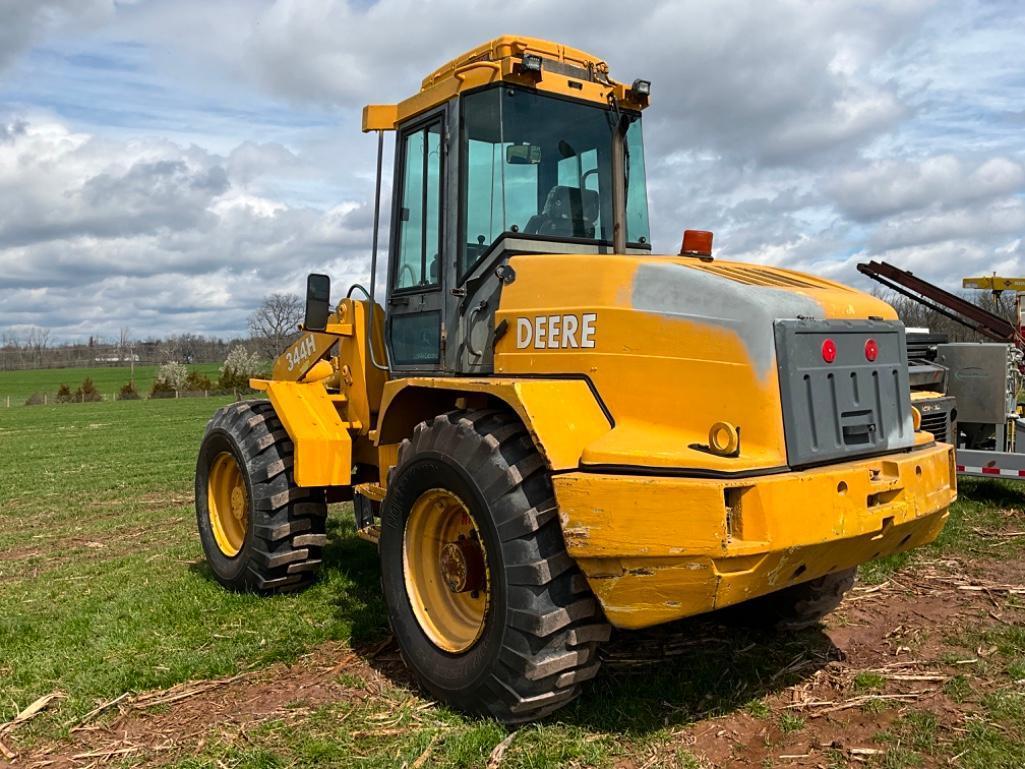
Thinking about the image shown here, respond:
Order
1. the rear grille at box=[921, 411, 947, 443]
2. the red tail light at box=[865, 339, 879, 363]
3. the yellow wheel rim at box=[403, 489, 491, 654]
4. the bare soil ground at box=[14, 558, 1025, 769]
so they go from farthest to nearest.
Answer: the rear grille at box=[921, 411, 947, 443] < the yellow wheel rim at box=[403, 489, 491, 654] < the red tail light at box=[865, 339, 879, 363] < the bare soil ground at box=[14, 558, 1025, 769]

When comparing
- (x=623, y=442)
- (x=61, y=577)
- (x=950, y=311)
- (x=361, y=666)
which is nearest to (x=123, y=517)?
(x=61, y=577)

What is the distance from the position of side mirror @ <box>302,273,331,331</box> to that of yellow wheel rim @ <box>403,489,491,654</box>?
190cm

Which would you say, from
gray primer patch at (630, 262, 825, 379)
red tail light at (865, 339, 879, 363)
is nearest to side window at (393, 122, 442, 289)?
gray primer patch at (630, 262, 825, 379)

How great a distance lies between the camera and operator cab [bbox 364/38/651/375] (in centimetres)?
486

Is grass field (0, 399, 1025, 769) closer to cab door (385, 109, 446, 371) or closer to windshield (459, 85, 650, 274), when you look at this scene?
cab door (385, 109, 446, 371)

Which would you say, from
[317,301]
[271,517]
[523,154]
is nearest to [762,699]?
[523,154]

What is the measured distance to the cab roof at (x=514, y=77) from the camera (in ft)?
16.1

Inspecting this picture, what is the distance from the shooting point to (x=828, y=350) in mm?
3824

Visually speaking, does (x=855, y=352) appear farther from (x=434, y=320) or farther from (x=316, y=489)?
(x=316, y=489)

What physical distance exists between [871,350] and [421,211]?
2.85m

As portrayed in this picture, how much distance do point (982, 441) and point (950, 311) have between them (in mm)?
6480

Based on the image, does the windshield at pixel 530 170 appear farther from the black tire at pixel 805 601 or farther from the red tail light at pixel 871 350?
the black tire at pixel 805 601

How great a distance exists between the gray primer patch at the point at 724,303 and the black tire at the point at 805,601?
6.42 ft

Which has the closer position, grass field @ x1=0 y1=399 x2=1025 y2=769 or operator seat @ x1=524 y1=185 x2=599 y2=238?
grass field @ x1=0 y1=399 x2=1025 y2=769
